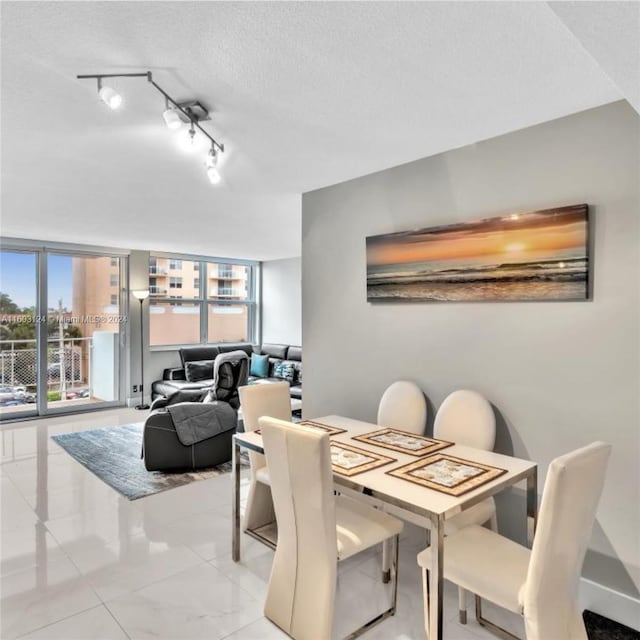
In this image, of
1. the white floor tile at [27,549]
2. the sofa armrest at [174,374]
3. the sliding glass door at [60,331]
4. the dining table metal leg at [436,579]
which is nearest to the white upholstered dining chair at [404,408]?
the dining table metal leg at [436,579]

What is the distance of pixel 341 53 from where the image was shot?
1728mm

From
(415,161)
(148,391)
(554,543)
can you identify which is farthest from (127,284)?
(554,543)

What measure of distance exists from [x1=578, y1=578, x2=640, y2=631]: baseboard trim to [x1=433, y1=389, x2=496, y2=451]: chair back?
2.58ft

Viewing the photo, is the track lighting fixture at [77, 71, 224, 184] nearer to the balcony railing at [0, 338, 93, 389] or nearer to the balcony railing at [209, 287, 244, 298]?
the balcony railing at [0, 338, 93, 389]

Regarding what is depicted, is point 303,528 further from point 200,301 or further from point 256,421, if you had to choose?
point 200,301

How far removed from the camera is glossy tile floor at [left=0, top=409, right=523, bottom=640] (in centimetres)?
210

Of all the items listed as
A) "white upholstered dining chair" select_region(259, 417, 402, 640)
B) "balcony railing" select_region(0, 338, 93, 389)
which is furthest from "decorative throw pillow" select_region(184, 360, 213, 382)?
"white upholstered dining chair" select_region(259, 417, 402, 640)

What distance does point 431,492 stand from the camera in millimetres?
1825

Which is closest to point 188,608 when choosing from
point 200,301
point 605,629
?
point 605,629

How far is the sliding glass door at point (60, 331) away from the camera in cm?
608

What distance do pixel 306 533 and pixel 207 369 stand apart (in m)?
5.50

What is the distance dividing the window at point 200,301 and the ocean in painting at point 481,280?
518 centimetres

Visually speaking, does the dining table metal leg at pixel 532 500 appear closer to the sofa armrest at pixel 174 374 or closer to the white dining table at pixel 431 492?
the white dining table at pixel 431 492

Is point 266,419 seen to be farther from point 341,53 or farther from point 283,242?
point 283,242
